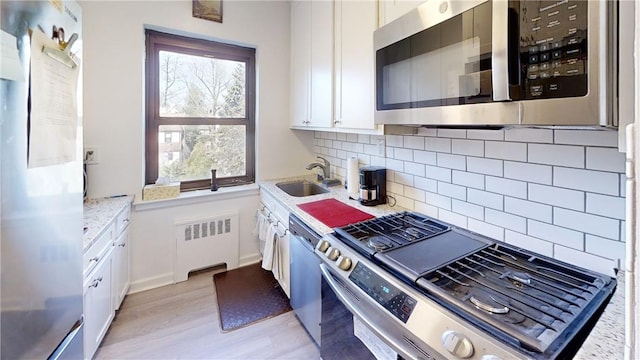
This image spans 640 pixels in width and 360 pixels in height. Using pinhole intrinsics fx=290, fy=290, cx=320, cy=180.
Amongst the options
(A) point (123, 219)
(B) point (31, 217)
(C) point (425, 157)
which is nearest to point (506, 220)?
(C) point (425, 157)

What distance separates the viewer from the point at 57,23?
903 millimetres

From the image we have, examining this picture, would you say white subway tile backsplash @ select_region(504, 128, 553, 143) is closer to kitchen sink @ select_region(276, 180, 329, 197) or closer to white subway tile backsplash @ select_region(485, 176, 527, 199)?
white subway tile backsplash @ select_region(485, 176, 527, 199)

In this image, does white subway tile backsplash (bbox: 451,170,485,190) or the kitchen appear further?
white subway tile backsplash (bbox: 451,170,485,190)

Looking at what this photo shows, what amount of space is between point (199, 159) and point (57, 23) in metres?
1.87

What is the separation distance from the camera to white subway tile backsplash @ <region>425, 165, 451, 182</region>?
1.58m

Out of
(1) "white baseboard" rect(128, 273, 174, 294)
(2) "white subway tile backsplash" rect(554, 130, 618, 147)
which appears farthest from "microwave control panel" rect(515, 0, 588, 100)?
(1) "white baseboard" rect(128, 273, 174, 294)

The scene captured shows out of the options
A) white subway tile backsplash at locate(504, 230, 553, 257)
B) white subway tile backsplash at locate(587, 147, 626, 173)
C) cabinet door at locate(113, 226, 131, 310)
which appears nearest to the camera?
white subway tile backsplash at locate(587, 147, 626, 173)

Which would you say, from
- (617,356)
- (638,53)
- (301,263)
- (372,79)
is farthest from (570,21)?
(301,263)

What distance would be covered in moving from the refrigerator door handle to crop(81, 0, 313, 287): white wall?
1416mm

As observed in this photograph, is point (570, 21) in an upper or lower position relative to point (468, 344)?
upper

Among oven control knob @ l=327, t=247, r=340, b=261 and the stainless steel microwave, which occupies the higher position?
the stainless steel microwave

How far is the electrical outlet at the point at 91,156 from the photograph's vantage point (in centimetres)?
214

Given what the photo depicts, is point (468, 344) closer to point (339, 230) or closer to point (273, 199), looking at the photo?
point (339, 230)

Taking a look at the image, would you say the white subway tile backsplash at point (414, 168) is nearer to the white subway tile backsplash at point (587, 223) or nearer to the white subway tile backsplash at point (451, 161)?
the white subway tile backsplash at point (451, 161)
